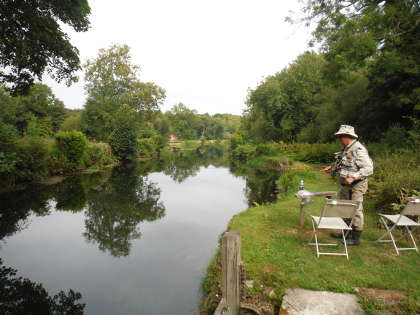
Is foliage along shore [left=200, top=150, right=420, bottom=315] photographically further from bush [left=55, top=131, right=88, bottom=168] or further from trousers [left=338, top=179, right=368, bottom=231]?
bush [left=55, top=131, right=88, bottom=168]

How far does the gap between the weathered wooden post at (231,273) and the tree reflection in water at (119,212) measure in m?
4.21

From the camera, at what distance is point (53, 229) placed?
7.88m

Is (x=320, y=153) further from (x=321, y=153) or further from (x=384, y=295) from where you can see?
(x=384, y=295)

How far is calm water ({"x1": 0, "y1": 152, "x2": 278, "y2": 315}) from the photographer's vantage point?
185 inches

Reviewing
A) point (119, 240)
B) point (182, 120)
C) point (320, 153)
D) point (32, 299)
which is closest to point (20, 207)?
point (119, 240)

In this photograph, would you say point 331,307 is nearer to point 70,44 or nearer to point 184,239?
point 184,239

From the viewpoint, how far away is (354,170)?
454 centimetres

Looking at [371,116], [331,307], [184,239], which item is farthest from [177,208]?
[371,116]

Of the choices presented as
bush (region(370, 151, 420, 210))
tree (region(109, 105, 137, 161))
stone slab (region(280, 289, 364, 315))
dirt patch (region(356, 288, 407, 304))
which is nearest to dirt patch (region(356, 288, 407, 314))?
dirt patch (region(356, 288, 407, 304))

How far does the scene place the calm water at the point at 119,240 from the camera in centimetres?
471

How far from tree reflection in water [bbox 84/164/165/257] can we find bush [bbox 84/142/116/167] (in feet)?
21.1

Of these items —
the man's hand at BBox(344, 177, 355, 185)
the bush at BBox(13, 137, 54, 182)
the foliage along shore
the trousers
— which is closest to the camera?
the foliage along shore

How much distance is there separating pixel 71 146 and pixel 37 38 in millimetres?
9345

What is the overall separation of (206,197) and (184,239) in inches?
217
